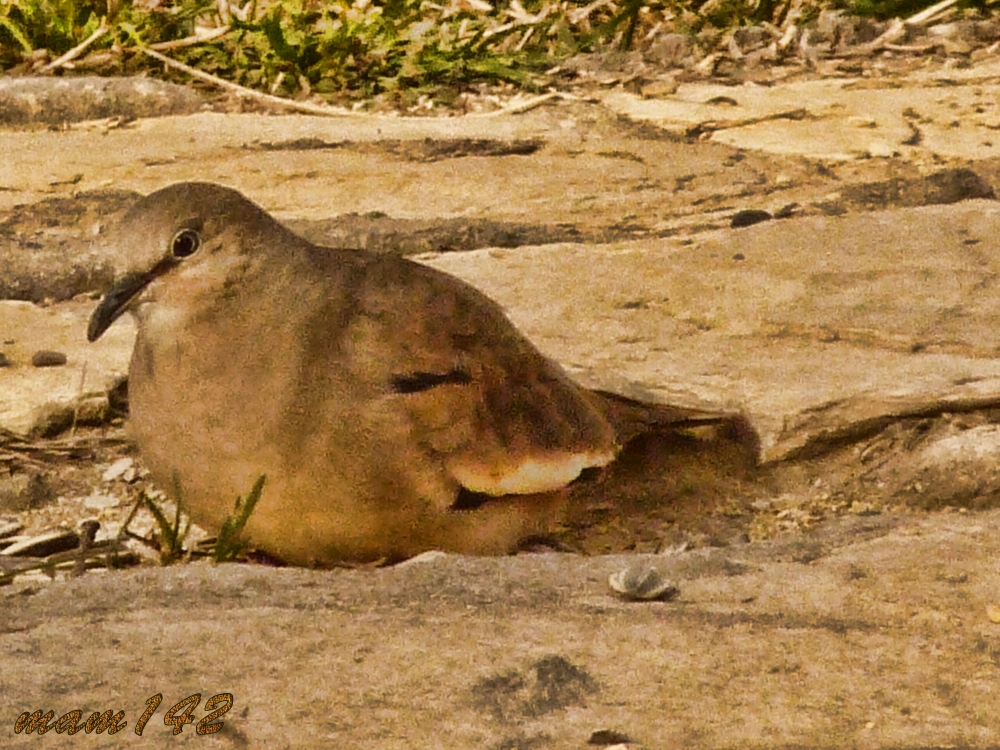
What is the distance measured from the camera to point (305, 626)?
1.58 meters

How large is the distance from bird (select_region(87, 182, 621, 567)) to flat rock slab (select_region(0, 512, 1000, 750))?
22 centimetres

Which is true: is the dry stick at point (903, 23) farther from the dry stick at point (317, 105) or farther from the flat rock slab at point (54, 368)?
the flat rock slab at point (54, 368)

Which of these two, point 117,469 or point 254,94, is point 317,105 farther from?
point 117,469

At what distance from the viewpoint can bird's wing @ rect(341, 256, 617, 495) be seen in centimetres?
211

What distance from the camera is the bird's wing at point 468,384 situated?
2.11 meters

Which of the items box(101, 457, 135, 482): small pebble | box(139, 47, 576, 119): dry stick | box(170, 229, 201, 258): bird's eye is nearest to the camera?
box(170, 229, 201, 258): bird's eye

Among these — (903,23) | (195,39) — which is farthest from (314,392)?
(903,23)

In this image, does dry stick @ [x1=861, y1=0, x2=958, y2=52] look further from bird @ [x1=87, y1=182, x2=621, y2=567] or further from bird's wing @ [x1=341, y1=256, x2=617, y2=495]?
bird @ [x1=87, y1=182, x2=621, y2=567]

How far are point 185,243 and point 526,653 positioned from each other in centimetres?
96

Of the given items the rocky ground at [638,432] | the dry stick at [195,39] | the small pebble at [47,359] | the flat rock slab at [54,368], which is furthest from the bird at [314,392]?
the dry stick at [195,39]

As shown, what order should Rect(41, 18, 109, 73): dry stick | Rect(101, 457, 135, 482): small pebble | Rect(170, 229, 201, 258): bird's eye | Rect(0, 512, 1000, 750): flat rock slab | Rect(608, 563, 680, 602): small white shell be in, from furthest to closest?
Rect(41, 18, 109, 73): dry stick < Rect(101, 457, 135, 482): small pebble < Rect(170, 229, 201, 258): bird's eye < Rect(608, 563, 680, 602): small white shell < Rect(0, 512, 1000, 750): flat rock slab

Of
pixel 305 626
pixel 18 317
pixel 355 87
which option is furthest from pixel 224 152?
pixel 305 626

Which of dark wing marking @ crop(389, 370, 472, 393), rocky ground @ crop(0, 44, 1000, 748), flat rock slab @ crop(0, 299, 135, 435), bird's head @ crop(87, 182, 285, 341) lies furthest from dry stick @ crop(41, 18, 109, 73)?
dark wing marking @ crop(389, 370, 472, 393)

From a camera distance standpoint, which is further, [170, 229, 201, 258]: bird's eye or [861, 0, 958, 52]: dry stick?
[861, 0, 958, 52]: dry stick
